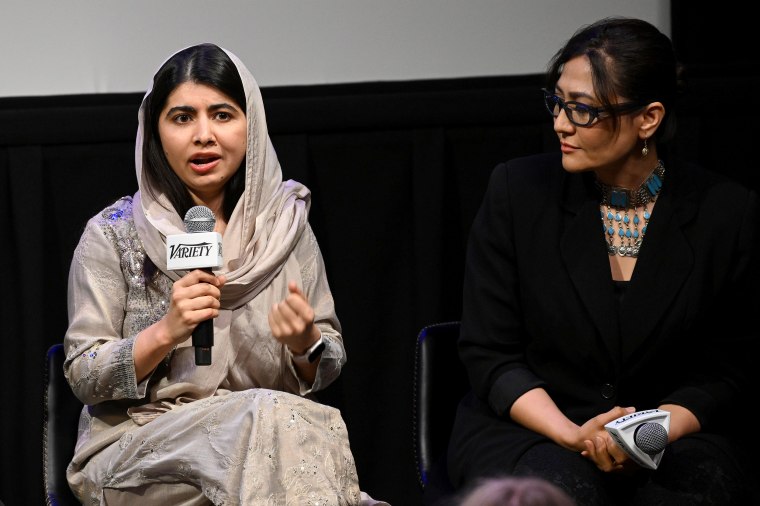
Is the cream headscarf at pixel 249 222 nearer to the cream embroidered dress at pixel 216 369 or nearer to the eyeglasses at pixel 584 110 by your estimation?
the cream embroidered dress at pixel 216 369

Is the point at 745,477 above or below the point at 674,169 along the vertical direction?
below

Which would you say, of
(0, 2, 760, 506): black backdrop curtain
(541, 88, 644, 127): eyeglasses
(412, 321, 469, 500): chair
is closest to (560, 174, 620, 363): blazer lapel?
(541, 88, 644, 127): eyeglasses

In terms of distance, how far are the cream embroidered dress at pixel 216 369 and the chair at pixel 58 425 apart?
6 cm

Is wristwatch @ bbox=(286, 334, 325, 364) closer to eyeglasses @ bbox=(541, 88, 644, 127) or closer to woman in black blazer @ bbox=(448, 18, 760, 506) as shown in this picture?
woman in black blazer @ bbox=(448, 18, 760, 506)

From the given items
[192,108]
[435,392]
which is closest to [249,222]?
[192,108]

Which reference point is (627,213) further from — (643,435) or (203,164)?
(203,164)

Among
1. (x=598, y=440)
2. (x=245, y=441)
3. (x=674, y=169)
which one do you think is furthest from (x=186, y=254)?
(x=674, y=169)

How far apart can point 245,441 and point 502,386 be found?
0.65 metres

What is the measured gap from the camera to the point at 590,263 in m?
2.68

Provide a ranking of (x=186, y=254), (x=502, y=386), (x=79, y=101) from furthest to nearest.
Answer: (x=79, y=101) → (x=502, y=386) → (x=186, y=254)

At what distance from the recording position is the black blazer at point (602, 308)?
2.65 meters

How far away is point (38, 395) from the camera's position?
357 centimetres

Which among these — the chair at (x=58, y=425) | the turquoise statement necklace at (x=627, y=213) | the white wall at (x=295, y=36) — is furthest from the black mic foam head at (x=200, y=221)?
the white wall at (x=295, y=36)

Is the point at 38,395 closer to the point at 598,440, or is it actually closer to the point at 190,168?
the point at 190,168
